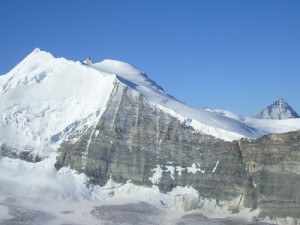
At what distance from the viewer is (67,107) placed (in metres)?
178

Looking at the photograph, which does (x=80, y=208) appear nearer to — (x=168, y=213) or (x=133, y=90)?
(x=168, y=213)

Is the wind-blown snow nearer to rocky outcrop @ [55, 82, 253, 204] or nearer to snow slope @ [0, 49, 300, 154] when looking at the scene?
snow slope @ [0, 49, 300, 154]

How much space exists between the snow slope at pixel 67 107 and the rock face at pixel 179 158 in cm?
301

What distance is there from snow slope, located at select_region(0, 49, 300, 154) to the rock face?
3.01 m

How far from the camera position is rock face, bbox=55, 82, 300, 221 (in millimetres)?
150625

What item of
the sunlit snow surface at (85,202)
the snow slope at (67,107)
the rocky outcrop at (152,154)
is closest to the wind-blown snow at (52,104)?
the snow slope at (67,107)

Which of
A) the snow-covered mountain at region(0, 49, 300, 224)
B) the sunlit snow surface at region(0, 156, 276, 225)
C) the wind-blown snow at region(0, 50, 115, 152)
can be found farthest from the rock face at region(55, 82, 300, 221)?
the wind-blown snow at region(0, 50, 115, 152)

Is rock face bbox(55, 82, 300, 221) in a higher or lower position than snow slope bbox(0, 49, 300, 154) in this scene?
lower

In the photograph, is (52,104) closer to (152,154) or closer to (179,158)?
(152,154)

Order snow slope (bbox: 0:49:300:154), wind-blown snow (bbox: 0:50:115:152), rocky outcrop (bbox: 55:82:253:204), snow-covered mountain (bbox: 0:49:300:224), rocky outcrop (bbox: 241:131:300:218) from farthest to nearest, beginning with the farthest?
1. wind-blown snow (bbox: 0:50:115:152)
2. snow slope (bbox: 0:49:300:154)
3. rocky outcrop (bbox: 55:82:253:204)
4. snow-covered mountain (bbox: 0:49:300:224)
5. rocky outcrop (bbox: 241:131:300:218)

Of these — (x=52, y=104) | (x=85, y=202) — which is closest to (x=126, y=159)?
(x=85, y=202)

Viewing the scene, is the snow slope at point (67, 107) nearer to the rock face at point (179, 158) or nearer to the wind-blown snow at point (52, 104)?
the wind-blown snow at point (52, 104)

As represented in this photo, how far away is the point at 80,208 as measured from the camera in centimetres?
15038

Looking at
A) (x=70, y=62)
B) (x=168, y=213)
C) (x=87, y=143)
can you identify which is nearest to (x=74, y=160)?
(x=87, y=143)
